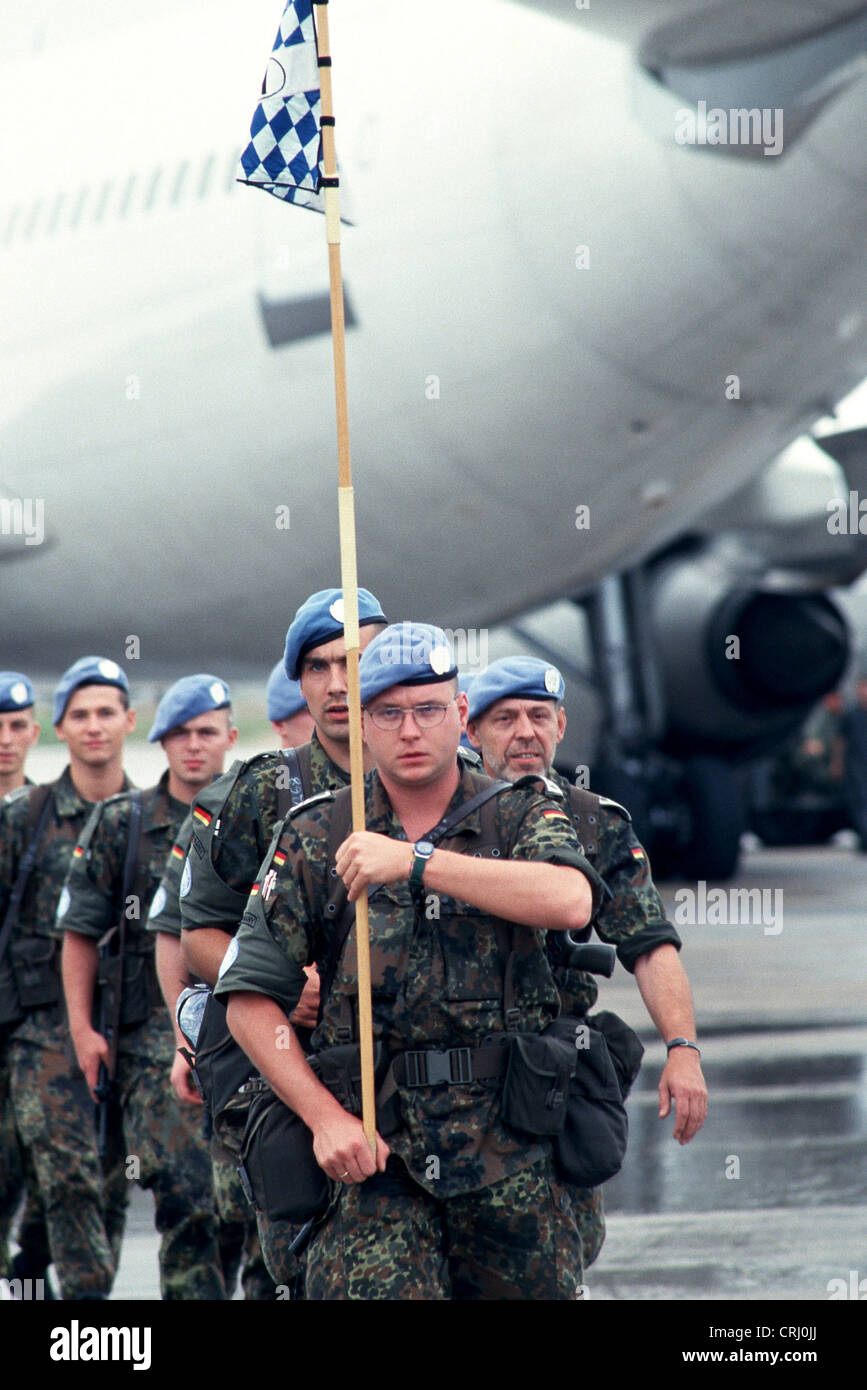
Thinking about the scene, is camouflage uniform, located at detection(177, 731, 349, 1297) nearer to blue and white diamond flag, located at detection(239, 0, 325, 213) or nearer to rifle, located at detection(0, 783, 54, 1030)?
blue and white diamond flag, located at detection(239, 0, 325, 213)

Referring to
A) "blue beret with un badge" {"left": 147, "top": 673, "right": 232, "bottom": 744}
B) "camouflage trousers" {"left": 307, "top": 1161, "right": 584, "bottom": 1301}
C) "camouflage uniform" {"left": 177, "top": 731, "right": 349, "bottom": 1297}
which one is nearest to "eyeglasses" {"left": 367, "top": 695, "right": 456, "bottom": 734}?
"camouflage uniform" {"left": 177, "top": 731, "right": 349, "bottom": 1297}

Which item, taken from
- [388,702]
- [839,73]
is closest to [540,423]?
[839,73]

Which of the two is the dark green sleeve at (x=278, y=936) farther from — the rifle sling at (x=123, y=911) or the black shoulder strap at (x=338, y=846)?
the rifle sling at (x=123, y=911)

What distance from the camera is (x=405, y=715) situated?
345 centimetres

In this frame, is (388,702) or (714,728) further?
(714,728)

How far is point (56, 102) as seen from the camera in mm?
12352

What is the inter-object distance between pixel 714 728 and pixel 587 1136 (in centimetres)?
1322

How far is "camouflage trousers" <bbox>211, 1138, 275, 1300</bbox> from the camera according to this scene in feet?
14.7

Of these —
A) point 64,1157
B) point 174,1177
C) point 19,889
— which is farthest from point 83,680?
point 174,1177

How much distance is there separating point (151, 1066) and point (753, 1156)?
266cm

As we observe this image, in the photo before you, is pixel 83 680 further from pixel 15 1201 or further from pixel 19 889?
pixel 15 1201

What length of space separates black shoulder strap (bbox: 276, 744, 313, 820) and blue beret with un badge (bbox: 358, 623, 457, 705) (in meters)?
0.67

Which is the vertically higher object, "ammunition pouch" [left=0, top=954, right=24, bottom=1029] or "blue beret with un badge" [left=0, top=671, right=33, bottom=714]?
"blue beret with un badge" [left=0, top=671, right=33, bottom=714]
